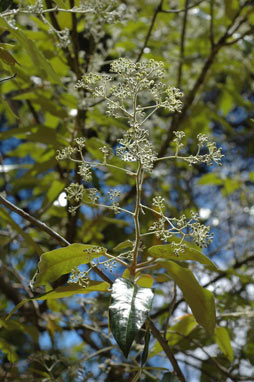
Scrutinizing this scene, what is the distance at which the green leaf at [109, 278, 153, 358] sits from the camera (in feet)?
2.45

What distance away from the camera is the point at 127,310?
2.59 ft

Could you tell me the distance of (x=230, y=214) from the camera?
220 cm

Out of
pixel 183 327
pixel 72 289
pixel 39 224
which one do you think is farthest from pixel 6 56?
pixel 183 327

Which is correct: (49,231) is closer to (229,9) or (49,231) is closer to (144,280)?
(144,280)

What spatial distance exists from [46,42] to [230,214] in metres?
1.03

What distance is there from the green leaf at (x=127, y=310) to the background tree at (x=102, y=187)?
8 cm

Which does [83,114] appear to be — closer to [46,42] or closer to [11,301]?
[46,42]

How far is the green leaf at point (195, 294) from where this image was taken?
94cm

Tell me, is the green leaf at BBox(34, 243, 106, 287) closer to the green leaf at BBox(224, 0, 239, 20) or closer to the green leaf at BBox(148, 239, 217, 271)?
the green leaf at BBox(148, 239, 217, 271)

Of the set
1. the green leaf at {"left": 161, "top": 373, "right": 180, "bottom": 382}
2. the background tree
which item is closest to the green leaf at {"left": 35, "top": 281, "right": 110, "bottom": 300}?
the background tree

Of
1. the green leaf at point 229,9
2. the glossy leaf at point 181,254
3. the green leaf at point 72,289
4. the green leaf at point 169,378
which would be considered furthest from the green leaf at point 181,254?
the green leaf at point 229,9

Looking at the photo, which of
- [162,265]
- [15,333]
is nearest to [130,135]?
[162,265]

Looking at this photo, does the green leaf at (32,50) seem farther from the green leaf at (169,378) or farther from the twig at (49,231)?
the green leaf at (169,378)

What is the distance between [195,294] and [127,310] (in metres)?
0.22
